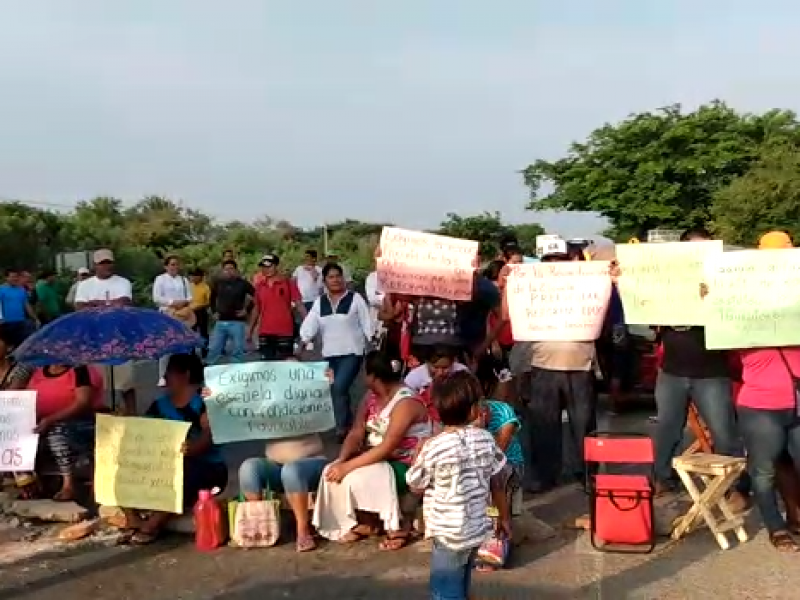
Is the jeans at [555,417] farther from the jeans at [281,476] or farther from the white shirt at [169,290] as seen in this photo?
the white shirt at [169,290]

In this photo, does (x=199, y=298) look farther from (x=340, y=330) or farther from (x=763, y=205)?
(x=763, y=205)

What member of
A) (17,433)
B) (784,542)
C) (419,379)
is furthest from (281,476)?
(784,542)

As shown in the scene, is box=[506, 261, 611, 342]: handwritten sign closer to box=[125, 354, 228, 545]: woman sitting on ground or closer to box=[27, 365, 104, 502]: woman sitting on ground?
box=[125, 354, 228, 545]: woman sitting on ground

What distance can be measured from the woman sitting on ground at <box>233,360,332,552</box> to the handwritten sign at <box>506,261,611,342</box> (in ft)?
5.68

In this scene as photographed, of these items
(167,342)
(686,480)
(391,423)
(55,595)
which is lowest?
(55,595)

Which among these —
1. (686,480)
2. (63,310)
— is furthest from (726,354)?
(63,310)

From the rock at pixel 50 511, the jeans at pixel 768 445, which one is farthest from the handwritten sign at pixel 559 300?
the rock at pixel 50 511

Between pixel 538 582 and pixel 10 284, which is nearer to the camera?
pixel 538 582

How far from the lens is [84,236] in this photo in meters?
38.7

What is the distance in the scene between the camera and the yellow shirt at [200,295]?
1620 centimetres

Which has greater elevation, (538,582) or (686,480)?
(686,480)

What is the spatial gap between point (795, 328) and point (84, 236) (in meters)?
35.5

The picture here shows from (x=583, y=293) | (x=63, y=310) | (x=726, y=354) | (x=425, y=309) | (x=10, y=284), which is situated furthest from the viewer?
(x=63, y=310)

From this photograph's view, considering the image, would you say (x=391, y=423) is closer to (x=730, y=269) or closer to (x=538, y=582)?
(x=538, y=582)
